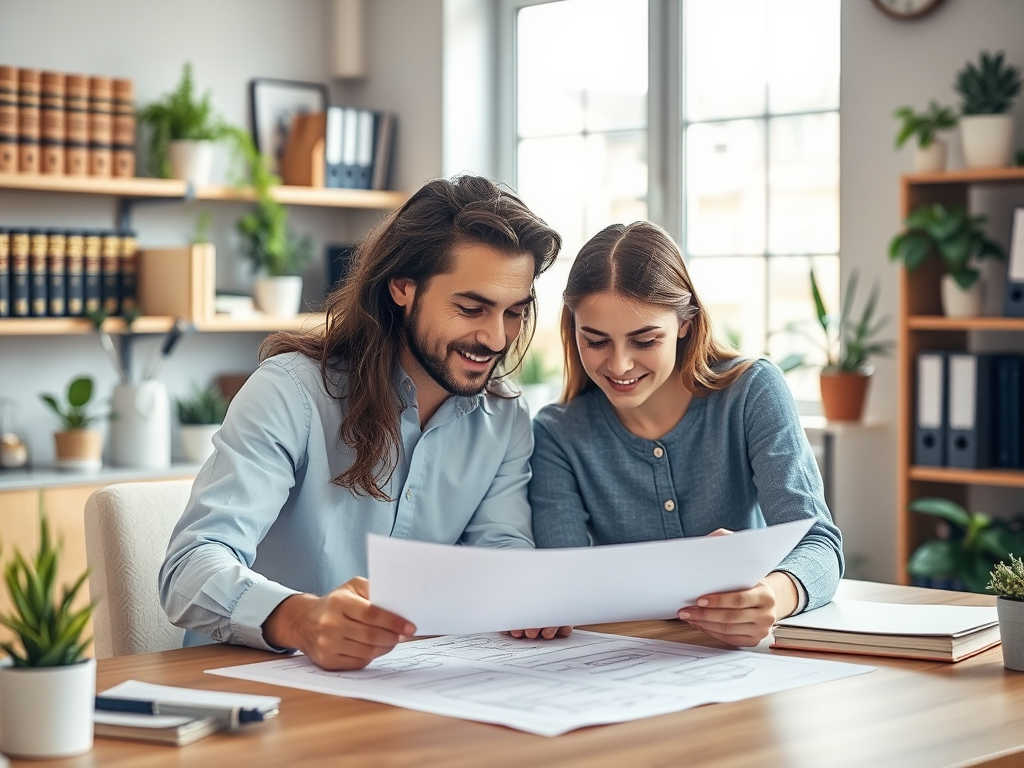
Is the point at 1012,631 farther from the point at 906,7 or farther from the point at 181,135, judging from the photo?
the point at 181,135

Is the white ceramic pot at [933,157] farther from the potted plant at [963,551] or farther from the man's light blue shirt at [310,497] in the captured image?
the man's light blue shirt at [310,497]

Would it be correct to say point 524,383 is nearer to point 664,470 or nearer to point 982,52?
point 982,52

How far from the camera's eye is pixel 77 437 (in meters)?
3.85

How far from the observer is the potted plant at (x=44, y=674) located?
3.49 ft

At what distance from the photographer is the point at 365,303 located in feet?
6.28

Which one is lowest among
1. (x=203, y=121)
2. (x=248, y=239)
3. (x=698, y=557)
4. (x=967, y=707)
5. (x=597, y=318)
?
(x=967, y=707)

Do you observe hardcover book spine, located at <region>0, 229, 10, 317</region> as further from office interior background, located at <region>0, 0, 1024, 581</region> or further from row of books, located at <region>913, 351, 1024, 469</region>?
row of books, located at <region>913, 351, 1024, 469</region>

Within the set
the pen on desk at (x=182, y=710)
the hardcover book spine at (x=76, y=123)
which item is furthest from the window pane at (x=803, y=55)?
the pen on desk at (x=182, y=710)

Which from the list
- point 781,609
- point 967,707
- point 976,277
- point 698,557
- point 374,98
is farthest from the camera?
point 374,98

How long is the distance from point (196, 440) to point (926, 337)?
215cm

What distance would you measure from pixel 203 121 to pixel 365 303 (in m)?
2.46

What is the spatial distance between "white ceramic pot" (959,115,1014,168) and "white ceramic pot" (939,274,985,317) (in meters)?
0.30

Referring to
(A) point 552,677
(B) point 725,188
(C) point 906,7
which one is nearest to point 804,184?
(B) point 725,188

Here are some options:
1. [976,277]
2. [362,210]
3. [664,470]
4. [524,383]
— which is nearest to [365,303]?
[664,470]
